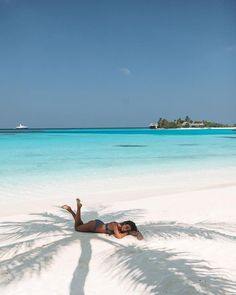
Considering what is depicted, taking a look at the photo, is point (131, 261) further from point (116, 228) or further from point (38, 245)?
point (38, 245)

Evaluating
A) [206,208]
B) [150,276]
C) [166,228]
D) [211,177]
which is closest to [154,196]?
[206,208]

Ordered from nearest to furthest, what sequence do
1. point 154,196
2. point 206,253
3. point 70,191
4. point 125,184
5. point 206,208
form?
point 206,253, point 206,208, point 154,196, point 70,191, point 125,184

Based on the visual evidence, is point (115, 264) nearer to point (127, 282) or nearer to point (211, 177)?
point (127, 282)

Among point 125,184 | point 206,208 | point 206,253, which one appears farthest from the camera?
point 125,184

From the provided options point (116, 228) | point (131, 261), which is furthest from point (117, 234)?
point (131, 261)

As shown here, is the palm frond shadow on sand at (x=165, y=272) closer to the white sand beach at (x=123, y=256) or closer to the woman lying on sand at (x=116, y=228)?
the white sand beach at (x=123, y=256)

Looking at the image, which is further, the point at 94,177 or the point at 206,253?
the point at 94,177

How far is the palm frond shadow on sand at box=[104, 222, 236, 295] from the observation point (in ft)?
15.3

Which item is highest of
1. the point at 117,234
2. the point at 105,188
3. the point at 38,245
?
the point at 117,234

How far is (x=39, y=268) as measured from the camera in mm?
5344

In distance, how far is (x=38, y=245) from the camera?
6.39m

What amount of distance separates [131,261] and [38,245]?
1.74 m

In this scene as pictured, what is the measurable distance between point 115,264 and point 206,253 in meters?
1.53

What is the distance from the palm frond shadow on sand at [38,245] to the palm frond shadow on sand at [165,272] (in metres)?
0.52
